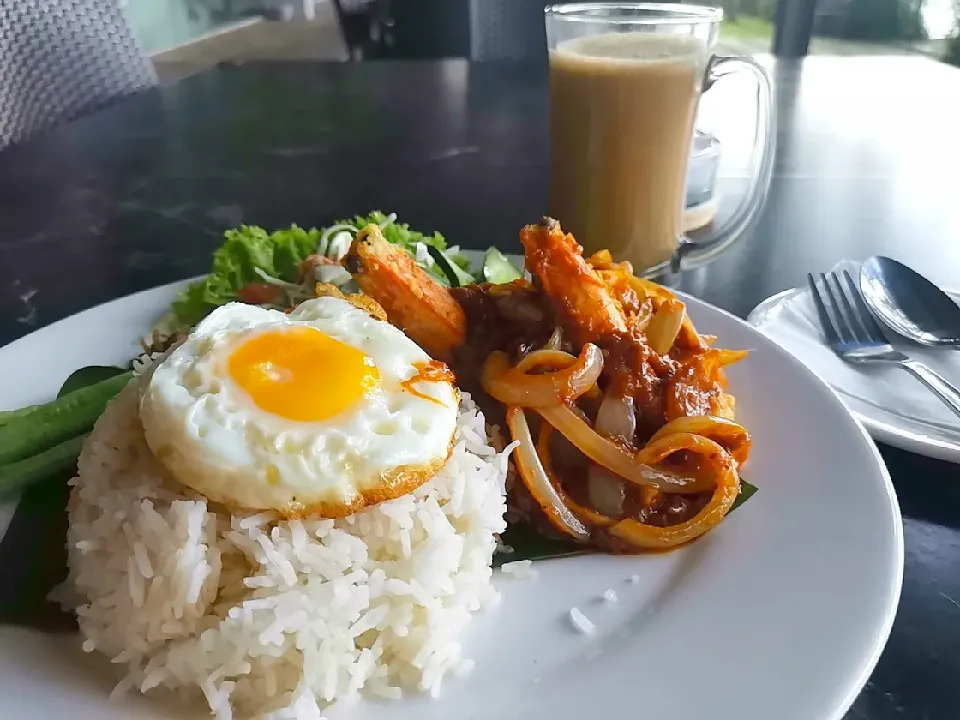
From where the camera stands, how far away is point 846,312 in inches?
83.2

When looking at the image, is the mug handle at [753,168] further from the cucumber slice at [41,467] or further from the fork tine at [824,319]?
the cucumber slice at [41,467]

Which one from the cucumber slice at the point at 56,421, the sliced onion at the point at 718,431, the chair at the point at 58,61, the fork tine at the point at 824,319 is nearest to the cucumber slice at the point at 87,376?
the cucumber slice at the point at 56,421

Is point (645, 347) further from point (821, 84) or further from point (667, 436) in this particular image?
point (821, 84)

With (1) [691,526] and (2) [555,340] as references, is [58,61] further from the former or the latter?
(1) [691,526]

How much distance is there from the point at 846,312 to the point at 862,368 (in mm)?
201

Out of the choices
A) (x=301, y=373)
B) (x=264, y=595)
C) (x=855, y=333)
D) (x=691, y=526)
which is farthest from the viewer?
(x=855, y=333)

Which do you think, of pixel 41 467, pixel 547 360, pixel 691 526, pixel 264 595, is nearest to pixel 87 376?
pixel 41 467

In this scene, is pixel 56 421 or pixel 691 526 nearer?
pixel 691 526

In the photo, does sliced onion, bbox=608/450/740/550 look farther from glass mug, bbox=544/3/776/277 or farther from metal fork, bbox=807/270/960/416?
glass mug, bbox=544/3/776/277

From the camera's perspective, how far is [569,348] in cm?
177

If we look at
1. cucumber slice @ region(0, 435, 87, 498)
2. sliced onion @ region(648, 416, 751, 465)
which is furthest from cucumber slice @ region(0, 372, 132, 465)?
sliced onion @ region(648, 416, 751, 465)

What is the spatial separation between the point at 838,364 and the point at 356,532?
1.26 metres

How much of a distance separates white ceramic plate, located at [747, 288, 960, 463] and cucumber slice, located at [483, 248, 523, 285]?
0.88 m

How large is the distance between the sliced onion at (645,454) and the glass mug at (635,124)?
1.01m
